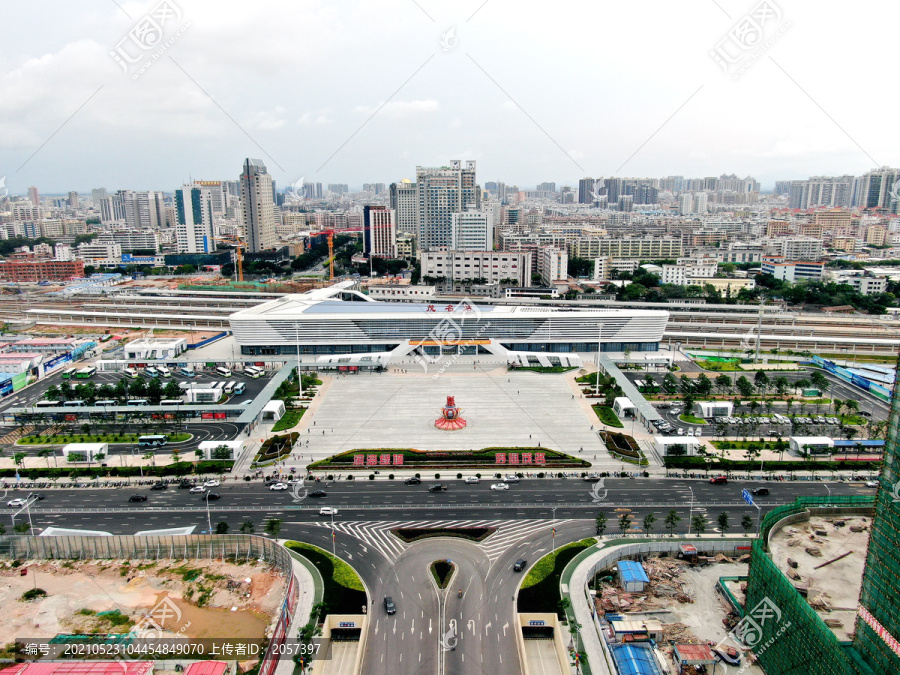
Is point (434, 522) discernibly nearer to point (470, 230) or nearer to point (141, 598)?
point (141, 598)

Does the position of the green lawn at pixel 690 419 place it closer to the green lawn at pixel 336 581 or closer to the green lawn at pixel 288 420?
the green lawn at pixel 336 581

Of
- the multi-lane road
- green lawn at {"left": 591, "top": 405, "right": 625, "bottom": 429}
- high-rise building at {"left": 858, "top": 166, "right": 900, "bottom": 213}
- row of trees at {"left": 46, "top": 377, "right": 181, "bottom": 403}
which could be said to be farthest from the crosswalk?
high-rise building at {"left": 858, "top": 166, "right": 900, "bottom": 213}

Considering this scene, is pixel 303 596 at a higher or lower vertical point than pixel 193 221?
lower

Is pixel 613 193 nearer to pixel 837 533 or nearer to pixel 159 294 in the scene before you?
pixel 159 294

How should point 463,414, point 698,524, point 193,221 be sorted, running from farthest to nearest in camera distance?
point 193,221, point 463,414, point 698,524

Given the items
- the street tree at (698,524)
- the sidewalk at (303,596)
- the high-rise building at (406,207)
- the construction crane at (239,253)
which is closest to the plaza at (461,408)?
the street tree at (698,524)

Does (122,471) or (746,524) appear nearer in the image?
(746,524)

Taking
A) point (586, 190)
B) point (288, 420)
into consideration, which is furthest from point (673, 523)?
point (586, 190)

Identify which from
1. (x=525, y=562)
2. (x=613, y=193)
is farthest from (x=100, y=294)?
(x=613, y=193)
